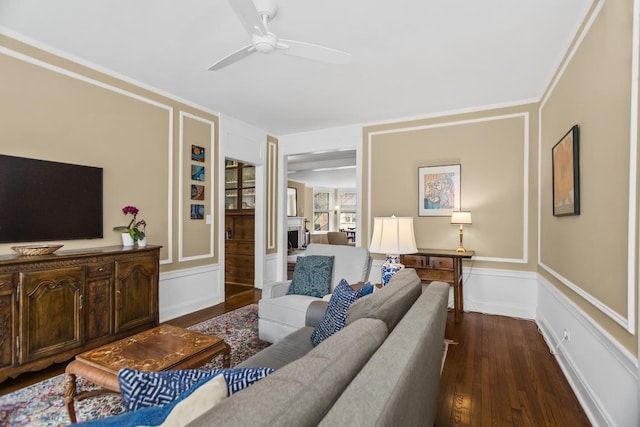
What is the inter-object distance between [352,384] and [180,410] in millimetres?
402

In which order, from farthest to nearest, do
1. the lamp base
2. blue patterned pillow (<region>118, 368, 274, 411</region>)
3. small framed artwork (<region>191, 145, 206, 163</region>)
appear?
small framed artwork (<region>191, 145, 206, 163</region>)
the lamp base
blue patterned pillow (<region>118, 368, 274, 411</region>)

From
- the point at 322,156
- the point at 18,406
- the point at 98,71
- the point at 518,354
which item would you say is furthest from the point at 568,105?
the point at 322,156

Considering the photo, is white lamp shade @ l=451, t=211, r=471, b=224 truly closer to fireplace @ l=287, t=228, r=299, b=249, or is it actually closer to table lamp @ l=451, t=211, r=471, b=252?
table lamp @ l=451, t=211, r=471, b=252

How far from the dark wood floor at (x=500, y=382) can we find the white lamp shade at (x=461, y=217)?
1221 millimetres

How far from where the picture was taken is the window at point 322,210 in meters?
12.9

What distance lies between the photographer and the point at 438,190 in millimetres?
4367

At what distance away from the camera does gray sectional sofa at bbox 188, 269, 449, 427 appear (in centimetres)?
67

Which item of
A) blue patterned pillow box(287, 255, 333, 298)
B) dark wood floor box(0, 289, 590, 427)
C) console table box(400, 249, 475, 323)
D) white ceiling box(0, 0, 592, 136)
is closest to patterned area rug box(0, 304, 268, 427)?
dark wood floor box(0, 289, 590, 427)

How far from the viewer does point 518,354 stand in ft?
9.42

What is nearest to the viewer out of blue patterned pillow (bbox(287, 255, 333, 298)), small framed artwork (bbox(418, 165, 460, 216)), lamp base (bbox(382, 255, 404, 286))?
lamp base (bbox(382, 255, 404, 286))

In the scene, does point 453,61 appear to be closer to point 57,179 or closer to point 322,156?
point 57,179

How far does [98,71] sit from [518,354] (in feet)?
15.4

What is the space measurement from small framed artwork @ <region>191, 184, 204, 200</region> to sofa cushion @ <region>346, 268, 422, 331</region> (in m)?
3.07

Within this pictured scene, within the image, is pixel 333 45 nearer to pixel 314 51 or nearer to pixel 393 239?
pixel 314 51
